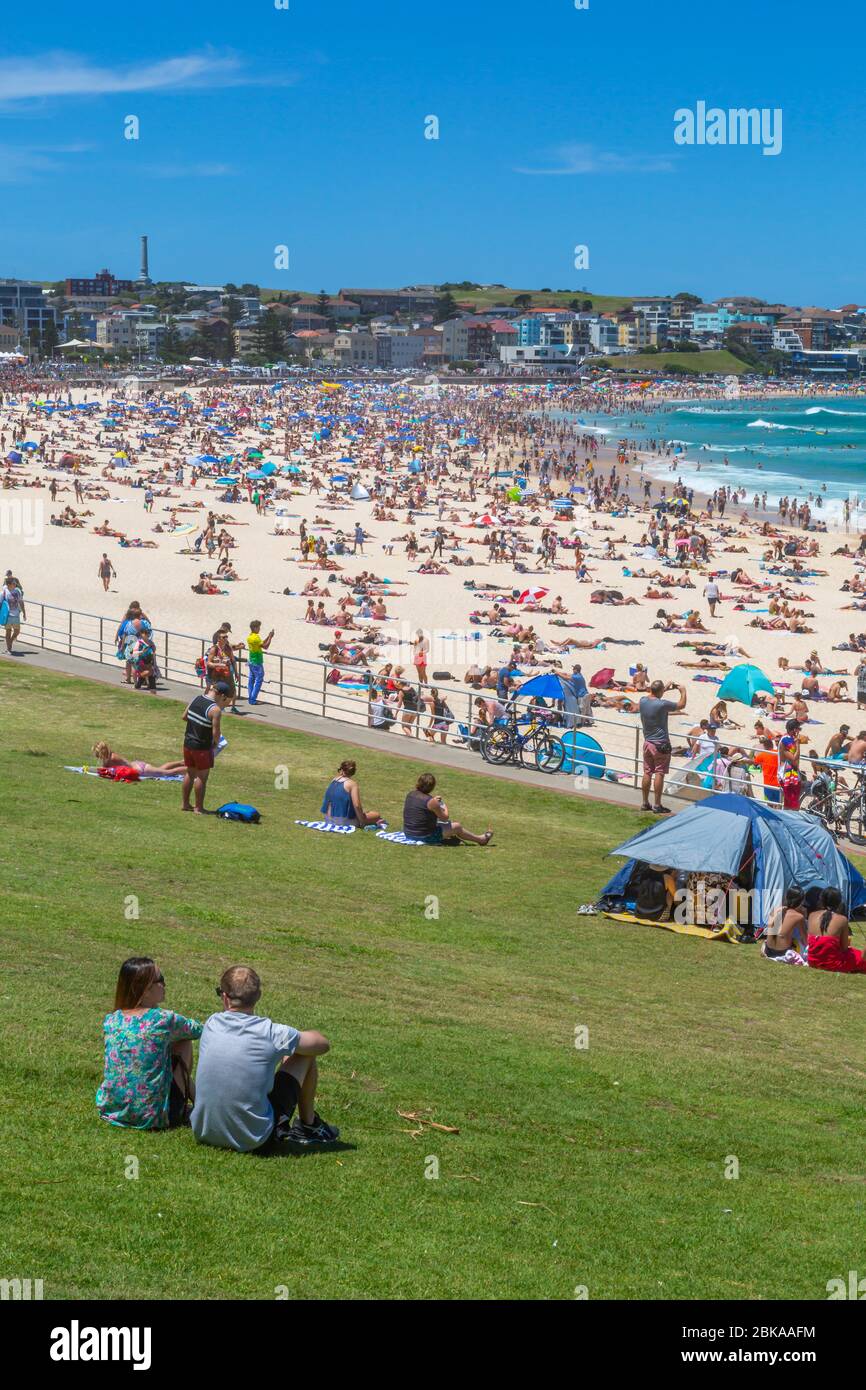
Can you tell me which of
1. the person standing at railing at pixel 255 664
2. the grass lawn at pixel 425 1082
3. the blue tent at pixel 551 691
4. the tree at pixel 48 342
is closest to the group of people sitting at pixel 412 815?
the grass lawn at pixel 425 1082

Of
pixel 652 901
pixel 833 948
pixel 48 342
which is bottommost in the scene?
pixel 833 948

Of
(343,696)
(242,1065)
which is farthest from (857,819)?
(242,1065)

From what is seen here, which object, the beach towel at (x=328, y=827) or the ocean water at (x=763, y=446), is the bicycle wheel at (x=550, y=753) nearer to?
the beach towel at (x=328, y=827)

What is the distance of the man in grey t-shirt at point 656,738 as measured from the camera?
17.0 meters

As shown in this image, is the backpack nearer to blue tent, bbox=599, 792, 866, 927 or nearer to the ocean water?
blue tent, bbox=599, 792, 866, 927

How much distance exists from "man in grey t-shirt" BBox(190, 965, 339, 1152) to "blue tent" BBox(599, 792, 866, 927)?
6496 millimetres

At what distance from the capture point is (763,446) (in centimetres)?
11675

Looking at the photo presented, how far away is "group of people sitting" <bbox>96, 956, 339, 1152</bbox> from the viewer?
6.46m

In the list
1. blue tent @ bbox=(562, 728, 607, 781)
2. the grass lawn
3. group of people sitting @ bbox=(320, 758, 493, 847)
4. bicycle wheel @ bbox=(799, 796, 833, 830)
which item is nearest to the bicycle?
blue tent @ bbox=(562, 728, 607, 781)

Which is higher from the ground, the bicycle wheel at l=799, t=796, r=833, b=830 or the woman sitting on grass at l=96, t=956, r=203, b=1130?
the woman sitting on grass at l=96, t=956, r=203, b=1130

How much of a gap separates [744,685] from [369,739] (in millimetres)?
7974

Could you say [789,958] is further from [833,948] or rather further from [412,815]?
[412,815]
